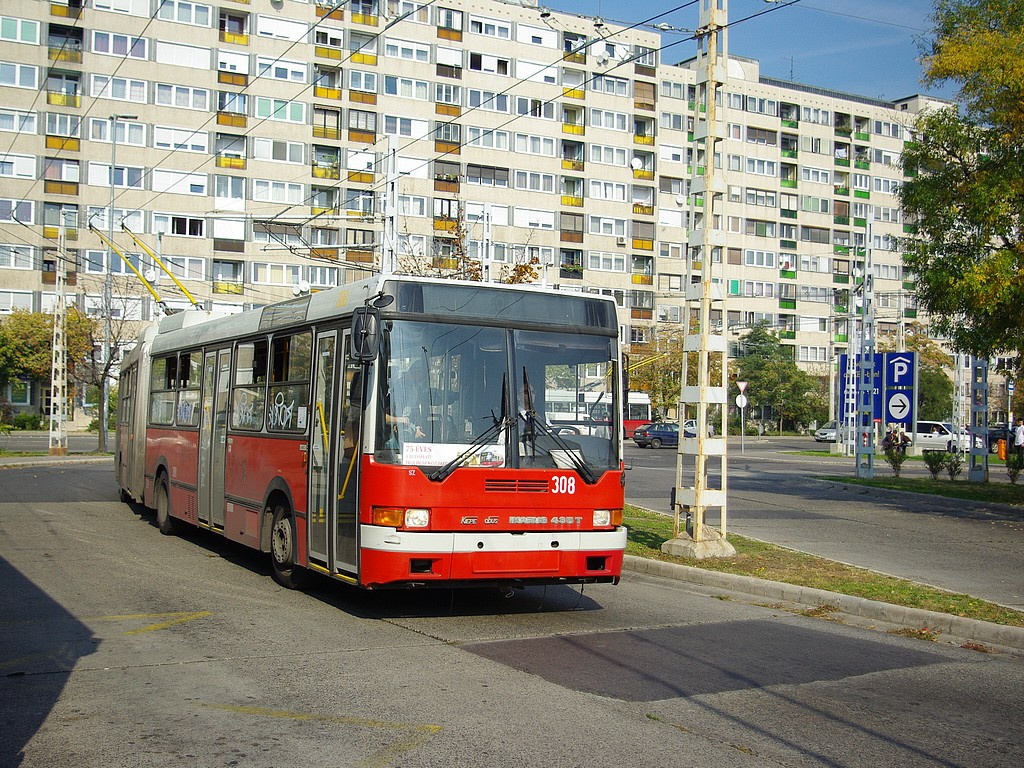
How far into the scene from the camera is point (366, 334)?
28.9ft

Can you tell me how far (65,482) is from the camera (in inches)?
1024

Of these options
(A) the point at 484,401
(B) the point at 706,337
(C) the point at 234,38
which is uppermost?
(C) the point at 234,38

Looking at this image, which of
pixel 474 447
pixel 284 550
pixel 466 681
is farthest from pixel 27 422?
pixel 466 681

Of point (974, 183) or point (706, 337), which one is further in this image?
point (974, 183)

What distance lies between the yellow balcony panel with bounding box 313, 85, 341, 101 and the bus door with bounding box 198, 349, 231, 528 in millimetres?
54922

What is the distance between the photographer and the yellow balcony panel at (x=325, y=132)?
6569 centimetres

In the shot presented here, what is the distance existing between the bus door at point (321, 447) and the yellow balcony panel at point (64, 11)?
59.6 m

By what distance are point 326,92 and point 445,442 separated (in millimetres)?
60793

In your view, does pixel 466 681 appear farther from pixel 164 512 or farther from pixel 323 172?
pixel 323 172

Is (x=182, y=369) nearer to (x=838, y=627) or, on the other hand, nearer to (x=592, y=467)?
(x=592, y=467)

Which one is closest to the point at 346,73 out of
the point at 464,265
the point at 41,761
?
the point at 464,265

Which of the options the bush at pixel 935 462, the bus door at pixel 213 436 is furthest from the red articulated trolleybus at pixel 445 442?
the bush at pixel 935 462

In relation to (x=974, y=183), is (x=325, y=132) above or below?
above

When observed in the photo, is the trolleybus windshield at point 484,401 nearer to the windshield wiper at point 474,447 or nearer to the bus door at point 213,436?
the windshield wiper at point 474,447
